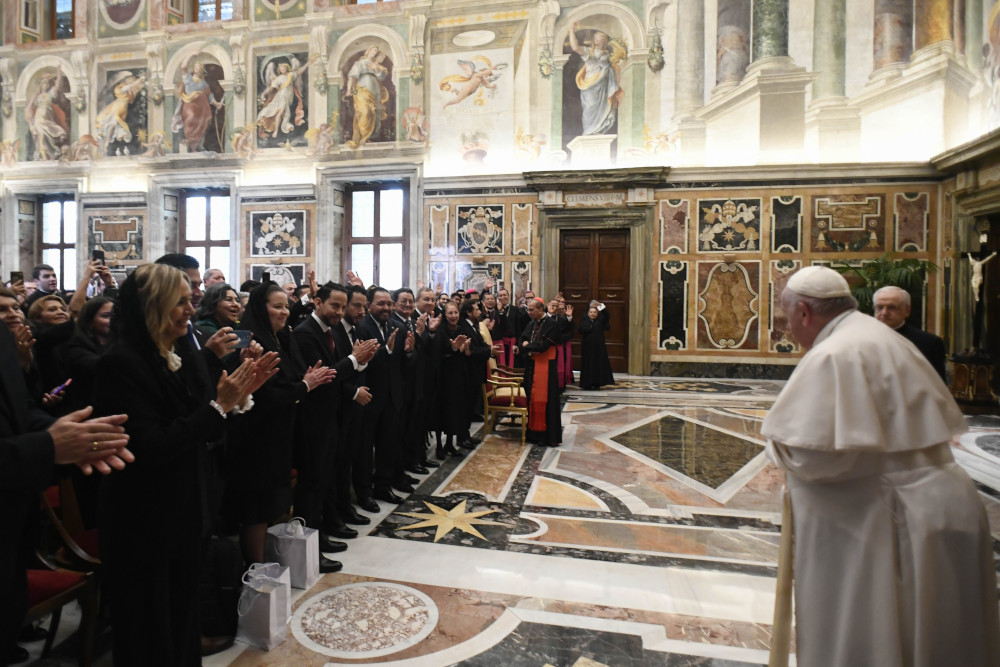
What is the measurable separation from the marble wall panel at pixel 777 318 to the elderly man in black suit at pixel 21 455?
12.0 metres

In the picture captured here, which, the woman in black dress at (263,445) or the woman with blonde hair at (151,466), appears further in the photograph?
the woman in black dress at (263,445)

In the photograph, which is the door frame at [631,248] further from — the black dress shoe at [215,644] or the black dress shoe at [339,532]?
the black dress shoe at [215,644]

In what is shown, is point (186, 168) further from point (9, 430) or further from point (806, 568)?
point (806, 568)

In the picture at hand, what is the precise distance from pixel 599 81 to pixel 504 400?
819 cm

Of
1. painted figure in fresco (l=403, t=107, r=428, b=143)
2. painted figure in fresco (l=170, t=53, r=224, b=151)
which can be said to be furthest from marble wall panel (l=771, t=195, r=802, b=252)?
painted figure in fresco (l=170, t=53, r=224, b=151)

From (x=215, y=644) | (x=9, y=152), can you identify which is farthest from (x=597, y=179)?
(x=9, y=152)

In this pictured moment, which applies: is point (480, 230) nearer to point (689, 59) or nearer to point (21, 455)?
point (689, 59)

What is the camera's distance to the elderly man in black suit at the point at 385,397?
470cm

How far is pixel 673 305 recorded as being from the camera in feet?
39.8

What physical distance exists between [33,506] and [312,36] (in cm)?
1381

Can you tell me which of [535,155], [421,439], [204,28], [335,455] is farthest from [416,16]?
[335,455]

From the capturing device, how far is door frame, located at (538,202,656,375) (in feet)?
39.8

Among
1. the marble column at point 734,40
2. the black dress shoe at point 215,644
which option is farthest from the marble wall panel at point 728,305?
the black dress shoe at point 215,644

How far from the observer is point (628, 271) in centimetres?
1248
